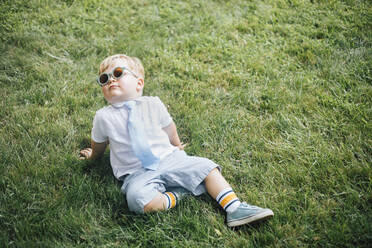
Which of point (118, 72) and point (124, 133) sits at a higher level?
point (118, 72)

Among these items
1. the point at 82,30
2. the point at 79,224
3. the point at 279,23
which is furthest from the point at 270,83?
the point at 82,30

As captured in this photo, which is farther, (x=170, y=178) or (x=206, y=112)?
(x=206, y=112)

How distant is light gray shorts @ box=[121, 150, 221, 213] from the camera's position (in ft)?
8.04

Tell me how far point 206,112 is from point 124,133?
1.19 meters

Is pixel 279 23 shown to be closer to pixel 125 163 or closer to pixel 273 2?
pixel 273 2

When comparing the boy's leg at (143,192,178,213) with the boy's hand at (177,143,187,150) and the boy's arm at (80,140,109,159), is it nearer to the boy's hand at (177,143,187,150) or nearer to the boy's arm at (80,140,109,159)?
the boy's hand at (177,143,187,150)

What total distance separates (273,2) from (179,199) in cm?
416

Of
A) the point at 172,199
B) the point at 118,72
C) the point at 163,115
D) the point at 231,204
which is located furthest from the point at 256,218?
the point at 118,72

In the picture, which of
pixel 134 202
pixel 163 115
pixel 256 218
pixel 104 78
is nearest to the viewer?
pixel 256 218

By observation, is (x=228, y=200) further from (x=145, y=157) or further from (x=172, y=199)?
(x=145, y=157)

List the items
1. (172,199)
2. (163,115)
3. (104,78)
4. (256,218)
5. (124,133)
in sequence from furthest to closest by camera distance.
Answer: (163,115) → (104,78) → (124,133) → (172,199) → (256,218)

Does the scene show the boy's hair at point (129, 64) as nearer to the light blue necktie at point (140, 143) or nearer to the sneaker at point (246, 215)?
the light blue necktie at point (140, 143)

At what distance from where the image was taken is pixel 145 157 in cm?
253

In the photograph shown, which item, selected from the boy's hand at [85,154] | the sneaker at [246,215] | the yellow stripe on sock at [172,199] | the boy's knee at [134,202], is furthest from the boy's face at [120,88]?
the sneaker at [246,215]
